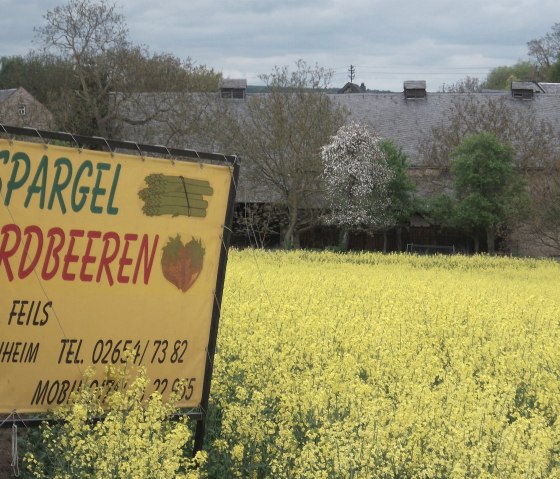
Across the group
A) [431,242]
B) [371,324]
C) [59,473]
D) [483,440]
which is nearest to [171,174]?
[59,473]

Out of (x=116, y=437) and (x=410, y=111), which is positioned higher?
(x=410, y=111)

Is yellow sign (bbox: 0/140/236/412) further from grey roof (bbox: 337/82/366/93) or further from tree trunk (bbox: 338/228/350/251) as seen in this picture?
grey roof (bbox: 337/82/366/93)

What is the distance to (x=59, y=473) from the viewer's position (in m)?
6.98

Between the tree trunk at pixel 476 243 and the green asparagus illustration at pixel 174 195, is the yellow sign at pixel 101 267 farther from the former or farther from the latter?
the tree trunk at pixel 476 243

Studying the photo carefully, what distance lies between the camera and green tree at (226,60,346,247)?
152ft

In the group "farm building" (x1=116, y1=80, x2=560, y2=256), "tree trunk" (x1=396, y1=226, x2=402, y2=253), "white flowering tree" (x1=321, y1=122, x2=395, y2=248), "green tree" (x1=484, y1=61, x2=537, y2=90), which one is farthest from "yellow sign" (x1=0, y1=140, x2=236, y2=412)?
"green tree" (x1=484, y1=61, x2=537, y2=90)

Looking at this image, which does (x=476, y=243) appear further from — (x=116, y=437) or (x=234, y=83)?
(x=116, y=437)

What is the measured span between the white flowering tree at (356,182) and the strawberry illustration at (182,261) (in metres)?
37.8

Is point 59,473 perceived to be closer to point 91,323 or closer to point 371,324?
point 91,323

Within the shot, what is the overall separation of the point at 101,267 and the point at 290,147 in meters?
39.7

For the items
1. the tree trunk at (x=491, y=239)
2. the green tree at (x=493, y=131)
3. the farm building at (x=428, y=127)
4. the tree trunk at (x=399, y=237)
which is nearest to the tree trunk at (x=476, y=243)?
the tree trunk at (x=491, y=239)

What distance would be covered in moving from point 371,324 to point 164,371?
429 centimetres

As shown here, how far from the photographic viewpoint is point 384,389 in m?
8.73

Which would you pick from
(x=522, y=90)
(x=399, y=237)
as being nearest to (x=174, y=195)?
(x=399, y=237)
